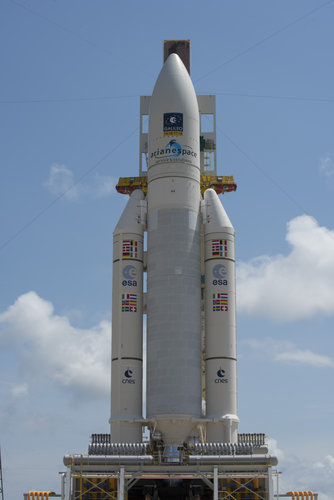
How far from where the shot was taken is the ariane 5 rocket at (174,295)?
4969 centimetres

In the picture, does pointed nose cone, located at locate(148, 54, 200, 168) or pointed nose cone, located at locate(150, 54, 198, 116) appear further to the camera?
pointed nose cone, located at locate(150, 54, 198, 116)

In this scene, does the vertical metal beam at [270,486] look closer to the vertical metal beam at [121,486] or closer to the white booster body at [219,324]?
the white booster body at [219,324]

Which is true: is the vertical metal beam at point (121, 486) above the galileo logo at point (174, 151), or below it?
below

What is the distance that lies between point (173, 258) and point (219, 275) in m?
3.33

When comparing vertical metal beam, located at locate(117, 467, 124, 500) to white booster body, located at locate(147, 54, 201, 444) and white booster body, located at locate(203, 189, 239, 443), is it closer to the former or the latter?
white booster body, located at locate(147, 54, 201, 444)

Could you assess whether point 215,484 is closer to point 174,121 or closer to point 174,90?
point 174,121

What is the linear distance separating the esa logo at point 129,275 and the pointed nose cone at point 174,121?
7272 mm

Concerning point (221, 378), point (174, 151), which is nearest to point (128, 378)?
point (221, 378)

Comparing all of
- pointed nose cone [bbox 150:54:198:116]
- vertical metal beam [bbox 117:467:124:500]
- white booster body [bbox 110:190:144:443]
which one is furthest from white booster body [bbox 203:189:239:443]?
vertical metal beam [bbox 117:467:124:500]

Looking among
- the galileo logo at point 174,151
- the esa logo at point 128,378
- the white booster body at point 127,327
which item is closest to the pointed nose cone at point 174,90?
the galileo logo at point 174,151

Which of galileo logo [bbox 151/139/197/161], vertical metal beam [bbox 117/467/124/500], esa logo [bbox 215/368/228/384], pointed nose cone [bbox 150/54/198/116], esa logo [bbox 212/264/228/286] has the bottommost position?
vertical metal beam [bbox 117/467/124/500]

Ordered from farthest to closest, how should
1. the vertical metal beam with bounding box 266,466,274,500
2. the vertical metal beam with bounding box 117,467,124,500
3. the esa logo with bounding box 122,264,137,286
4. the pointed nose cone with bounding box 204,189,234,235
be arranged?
the pointed nose cone with bounding box 204,189,234,235 < the esa logo with bounding box 122,264,137,286 < the vertical metal beam with bounding box 266,466,274,500 < the vertical metal beam with bounding box 117,467,124,500

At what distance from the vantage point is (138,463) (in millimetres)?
45062

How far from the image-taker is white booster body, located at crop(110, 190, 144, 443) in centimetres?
5038
